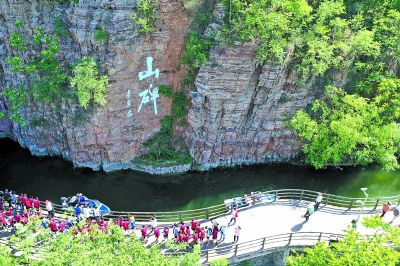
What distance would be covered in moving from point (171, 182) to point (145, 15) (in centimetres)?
1108

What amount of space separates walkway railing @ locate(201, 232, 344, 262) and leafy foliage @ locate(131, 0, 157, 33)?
13.5m

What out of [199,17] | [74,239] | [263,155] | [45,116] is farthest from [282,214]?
[45,116]

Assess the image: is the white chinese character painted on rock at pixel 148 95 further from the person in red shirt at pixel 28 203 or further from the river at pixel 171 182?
the person in red shirt at pixel 28 203

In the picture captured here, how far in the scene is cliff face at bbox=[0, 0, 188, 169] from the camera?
2562 cm

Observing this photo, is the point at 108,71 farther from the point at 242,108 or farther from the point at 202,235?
the point at 202,235

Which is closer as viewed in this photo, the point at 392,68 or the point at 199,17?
the point at 199,17

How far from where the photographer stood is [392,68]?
29484 millimetres

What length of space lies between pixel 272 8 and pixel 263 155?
10.2 meters

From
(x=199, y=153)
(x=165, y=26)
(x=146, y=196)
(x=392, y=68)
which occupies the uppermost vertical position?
(x=165, y=26)

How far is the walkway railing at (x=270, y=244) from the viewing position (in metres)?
21.2

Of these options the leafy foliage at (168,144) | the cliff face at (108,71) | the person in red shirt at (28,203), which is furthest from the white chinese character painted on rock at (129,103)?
the person in red shirt at (28,203)

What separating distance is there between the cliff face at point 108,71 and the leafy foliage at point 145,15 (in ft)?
1.25

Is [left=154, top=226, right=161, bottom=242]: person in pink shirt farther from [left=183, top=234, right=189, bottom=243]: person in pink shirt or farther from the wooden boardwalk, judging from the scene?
[left=183, top=234, right=189, bottom=243]: person in pink shirt

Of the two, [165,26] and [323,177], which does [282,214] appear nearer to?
[323,177]
